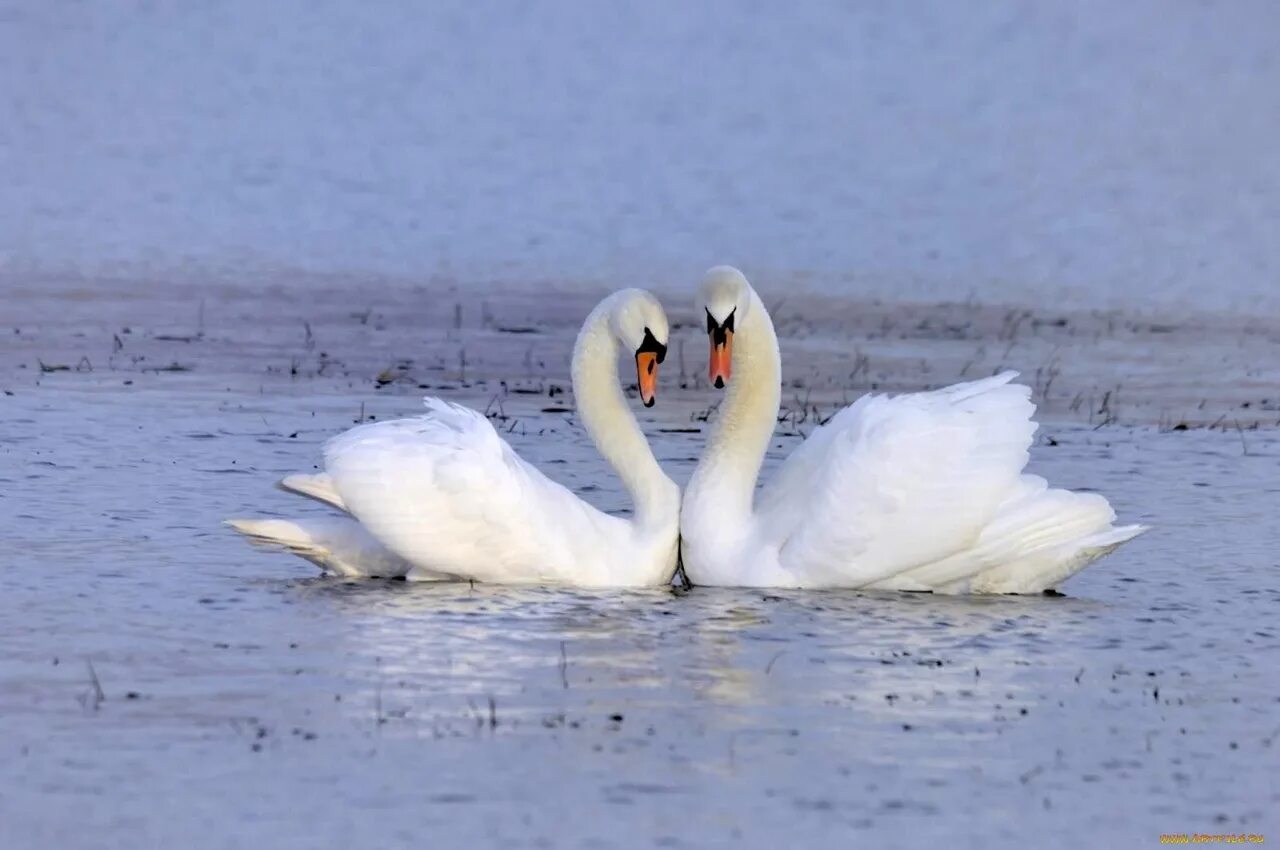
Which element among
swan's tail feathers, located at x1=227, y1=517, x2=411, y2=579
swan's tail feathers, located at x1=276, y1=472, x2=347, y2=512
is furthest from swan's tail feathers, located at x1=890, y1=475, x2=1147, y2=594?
swan's tail feathers, located at x1=276, y1=472, x2=347, y2=512

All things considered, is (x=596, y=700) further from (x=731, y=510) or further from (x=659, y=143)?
(x=659, y=143)

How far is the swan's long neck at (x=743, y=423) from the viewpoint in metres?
12.1

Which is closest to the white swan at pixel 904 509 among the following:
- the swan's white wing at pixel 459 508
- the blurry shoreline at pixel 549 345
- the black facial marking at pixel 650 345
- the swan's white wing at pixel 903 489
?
the swan's white wing at pixel 903 489

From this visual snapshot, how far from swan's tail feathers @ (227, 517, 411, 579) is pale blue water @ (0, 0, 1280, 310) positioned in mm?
11696

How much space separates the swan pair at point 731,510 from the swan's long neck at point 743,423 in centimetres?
2

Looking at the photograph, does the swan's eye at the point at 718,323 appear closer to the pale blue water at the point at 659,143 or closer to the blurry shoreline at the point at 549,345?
the blurry shoreline at the point at 549,345

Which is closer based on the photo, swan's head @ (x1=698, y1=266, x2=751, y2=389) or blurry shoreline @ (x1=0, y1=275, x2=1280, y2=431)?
swan's head @ (x1=698, y1=266, x2=751, y2=389)

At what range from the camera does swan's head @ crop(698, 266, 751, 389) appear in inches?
467

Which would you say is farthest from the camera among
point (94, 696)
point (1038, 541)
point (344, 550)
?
point (344, 550)

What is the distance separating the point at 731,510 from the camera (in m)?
11.9

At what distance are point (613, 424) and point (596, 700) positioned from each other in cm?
346

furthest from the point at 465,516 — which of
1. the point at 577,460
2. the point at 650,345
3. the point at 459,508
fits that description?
the point at 577,460

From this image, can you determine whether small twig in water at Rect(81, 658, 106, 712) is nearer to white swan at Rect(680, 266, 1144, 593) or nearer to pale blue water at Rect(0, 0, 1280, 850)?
pale blue water at Rect(0, 0, 1280, 850)

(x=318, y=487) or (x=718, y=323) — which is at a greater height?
(x=718, y=323)
